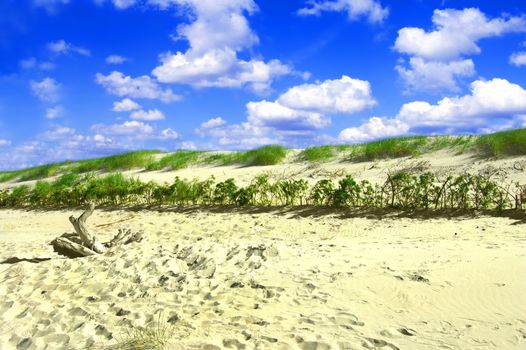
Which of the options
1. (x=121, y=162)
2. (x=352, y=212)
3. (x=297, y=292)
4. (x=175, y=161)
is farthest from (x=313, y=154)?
(x=297, y=292)

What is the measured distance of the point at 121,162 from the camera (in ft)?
70.1

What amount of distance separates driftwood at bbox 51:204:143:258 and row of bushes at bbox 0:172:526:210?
3.50m

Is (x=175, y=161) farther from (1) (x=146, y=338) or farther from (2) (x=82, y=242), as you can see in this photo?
(1) (x=146, y=338)

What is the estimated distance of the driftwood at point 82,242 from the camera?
24.8 ft

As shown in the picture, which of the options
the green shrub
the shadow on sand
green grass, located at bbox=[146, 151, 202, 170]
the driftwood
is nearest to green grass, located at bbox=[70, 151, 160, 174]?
green grass, located at bbox=[146, 151, 202, 170]

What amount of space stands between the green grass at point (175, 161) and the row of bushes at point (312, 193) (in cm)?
457

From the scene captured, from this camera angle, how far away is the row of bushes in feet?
30.7

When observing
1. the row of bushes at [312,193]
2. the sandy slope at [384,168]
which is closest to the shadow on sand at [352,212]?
the row of bushes at [312,193]

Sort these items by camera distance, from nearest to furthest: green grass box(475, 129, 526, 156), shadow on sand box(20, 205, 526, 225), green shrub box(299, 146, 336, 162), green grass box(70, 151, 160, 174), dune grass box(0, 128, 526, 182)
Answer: shadow on sand box(20, 205, 526, 225) < green grass box(475, 129, 526, 156) < dune grass box(0, 128, 526, 182) < green shrub box(299, 146, 336, 162) < green grass box(70, 151, 160, 174)

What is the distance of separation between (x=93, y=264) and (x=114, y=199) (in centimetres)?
681

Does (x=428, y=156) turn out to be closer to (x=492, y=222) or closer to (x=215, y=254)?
(x=492, y=222)

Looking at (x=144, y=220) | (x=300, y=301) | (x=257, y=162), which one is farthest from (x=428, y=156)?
(x=300, y=301)

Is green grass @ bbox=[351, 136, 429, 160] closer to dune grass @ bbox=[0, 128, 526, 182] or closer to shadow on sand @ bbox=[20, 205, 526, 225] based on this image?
dune grass @ bbox=[0, 128, 526, 182]

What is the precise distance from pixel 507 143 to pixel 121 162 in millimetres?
14711
